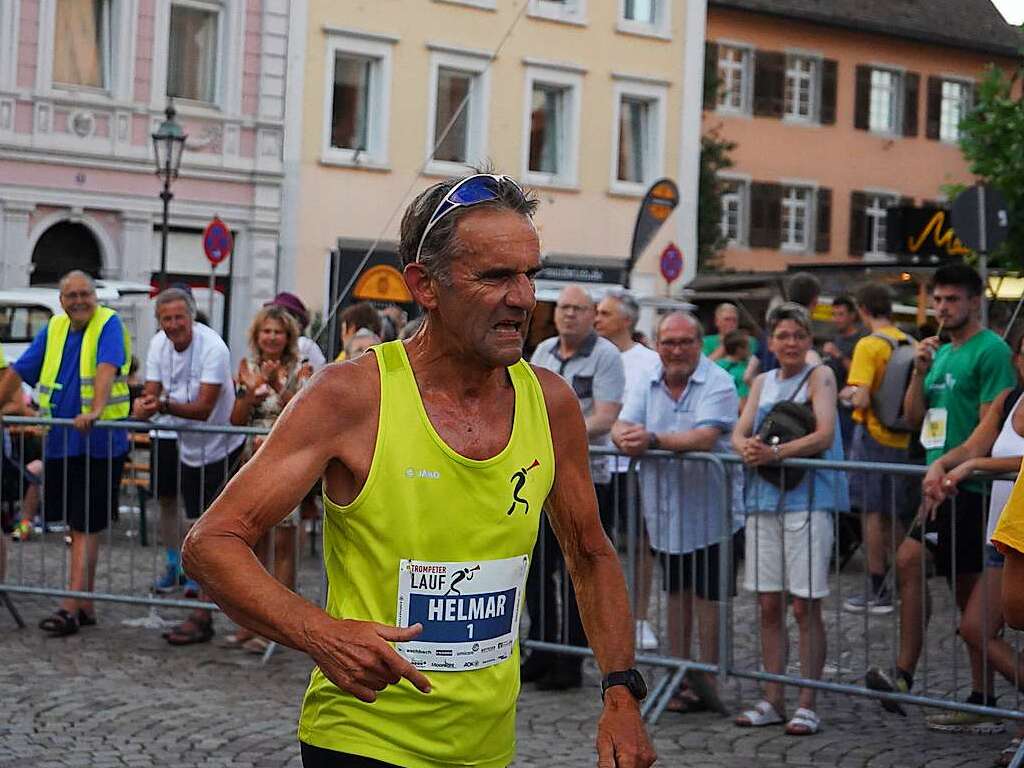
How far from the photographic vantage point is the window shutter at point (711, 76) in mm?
39312

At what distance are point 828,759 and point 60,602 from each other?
5.24 meters

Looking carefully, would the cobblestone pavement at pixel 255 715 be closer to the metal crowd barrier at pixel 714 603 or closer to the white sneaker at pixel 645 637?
the metal crowd barrier at pixel 714 603

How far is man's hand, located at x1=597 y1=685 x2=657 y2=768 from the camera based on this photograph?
10.9 ft

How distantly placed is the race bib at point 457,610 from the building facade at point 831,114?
36.8 meters

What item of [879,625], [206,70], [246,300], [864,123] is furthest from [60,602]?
[864,123]

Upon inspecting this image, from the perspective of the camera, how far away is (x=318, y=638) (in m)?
2.96

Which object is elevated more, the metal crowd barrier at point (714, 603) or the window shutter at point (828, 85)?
the window shutter at point (828, 85)

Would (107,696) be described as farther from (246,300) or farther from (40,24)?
(246,300)

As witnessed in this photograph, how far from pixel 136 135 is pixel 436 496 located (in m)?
19.1

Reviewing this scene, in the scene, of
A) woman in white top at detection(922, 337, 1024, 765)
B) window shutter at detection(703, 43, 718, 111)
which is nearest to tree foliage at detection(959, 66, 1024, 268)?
window shutter at detection(703, 43, 718, 111)

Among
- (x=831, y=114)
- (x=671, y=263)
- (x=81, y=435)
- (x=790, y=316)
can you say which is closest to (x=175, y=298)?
(x=81, y=435)

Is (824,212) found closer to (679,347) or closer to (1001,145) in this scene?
(1001,145)

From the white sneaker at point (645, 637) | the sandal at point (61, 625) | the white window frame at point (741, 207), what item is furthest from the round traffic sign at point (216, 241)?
the white window frame at point (741, 207)

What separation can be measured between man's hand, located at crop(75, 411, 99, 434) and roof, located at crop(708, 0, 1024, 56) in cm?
3262
